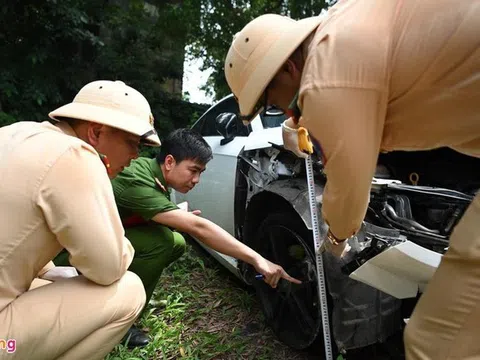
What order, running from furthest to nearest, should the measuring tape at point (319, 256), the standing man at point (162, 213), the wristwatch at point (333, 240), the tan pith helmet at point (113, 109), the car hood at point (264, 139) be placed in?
the car hood at point (264, 139) → the standing man at point (162, 213) → the measuring tape at point (319, 256) → the tan pith helmet at point (113, 109) → the wristwatch at point (333, 240)

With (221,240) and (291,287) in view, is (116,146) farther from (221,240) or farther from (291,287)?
(291,287)

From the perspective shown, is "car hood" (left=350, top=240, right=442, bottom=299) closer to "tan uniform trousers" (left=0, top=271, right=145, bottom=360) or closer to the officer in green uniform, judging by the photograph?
the officer in green uniform

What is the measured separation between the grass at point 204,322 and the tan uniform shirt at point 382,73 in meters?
1.60

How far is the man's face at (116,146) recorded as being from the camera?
6.09 feet

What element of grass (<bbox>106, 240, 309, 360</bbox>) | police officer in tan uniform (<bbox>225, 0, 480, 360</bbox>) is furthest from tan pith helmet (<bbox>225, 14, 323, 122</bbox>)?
grass (<bbox>106, 240, 309, 360</bbox>)

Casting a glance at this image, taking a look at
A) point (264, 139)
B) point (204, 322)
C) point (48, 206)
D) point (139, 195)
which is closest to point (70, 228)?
point (48, 206)

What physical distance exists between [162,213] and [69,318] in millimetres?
795

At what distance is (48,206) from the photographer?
154 cm

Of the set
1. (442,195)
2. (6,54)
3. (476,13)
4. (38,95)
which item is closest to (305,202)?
(442,195)

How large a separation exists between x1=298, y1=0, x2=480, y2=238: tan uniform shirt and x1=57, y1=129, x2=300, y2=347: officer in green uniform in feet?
3.73

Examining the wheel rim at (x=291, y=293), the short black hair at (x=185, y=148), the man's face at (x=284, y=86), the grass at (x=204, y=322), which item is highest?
the man's face at (x=284, y=86)

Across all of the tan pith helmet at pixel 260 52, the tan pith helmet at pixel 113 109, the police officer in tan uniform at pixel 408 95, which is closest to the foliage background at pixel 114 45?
the tan pith helmet at pixel 113 109

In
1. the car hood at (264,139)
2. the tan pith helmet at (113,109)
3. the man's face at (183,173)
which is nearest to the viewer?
the tan pith helmet at (113,109)

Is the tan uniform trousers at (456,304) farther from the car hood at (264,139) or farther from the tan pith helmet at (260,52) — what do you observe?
the car hood at (264,139)
